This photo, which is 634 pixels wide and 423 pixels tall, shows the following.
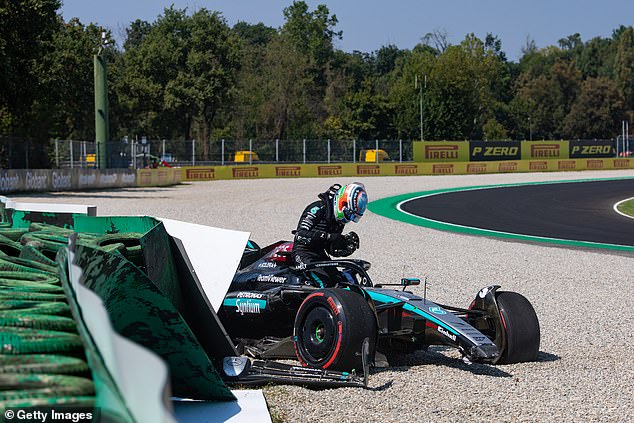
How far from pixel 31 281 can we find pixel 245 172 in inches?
1659

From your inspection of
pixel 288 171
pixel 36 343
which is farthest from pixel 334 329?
pixel 288 171

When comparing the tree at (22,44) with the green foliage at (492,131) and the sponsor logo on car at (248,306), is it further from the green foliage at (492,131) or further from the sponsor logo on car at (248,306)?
the green foliage at (492,131)

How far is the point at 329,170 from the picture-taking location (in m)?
47.9

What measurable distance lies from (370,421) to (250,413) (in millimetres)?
678

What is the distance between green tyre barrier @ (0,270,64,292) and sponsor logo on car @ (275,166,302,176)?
43.1 meters

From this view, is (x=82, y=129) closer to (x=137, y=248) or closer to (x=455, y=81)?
(x=455, y=81)

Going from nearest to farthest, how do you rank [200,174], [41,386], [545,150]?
[41,386] < [200,174] < [545,150]

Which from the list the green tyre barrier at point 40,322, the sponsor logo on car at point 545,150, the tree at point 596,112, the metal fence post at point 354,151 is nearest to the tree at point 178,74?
the metal fence post at point 354,151

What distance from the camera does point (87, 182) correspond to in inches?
1272

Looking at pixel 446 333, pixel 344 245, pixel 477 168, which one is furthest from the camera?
pixel 477 168

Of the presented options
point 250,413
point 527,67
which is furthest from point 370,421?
point 527,67

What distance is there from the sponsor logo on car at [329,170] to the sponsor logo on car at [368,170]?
111 cm

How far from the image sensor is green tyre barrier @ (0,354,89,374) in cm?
231

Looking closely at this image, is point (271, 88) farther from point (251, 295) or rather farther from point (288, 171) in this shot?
point (251, 295)
